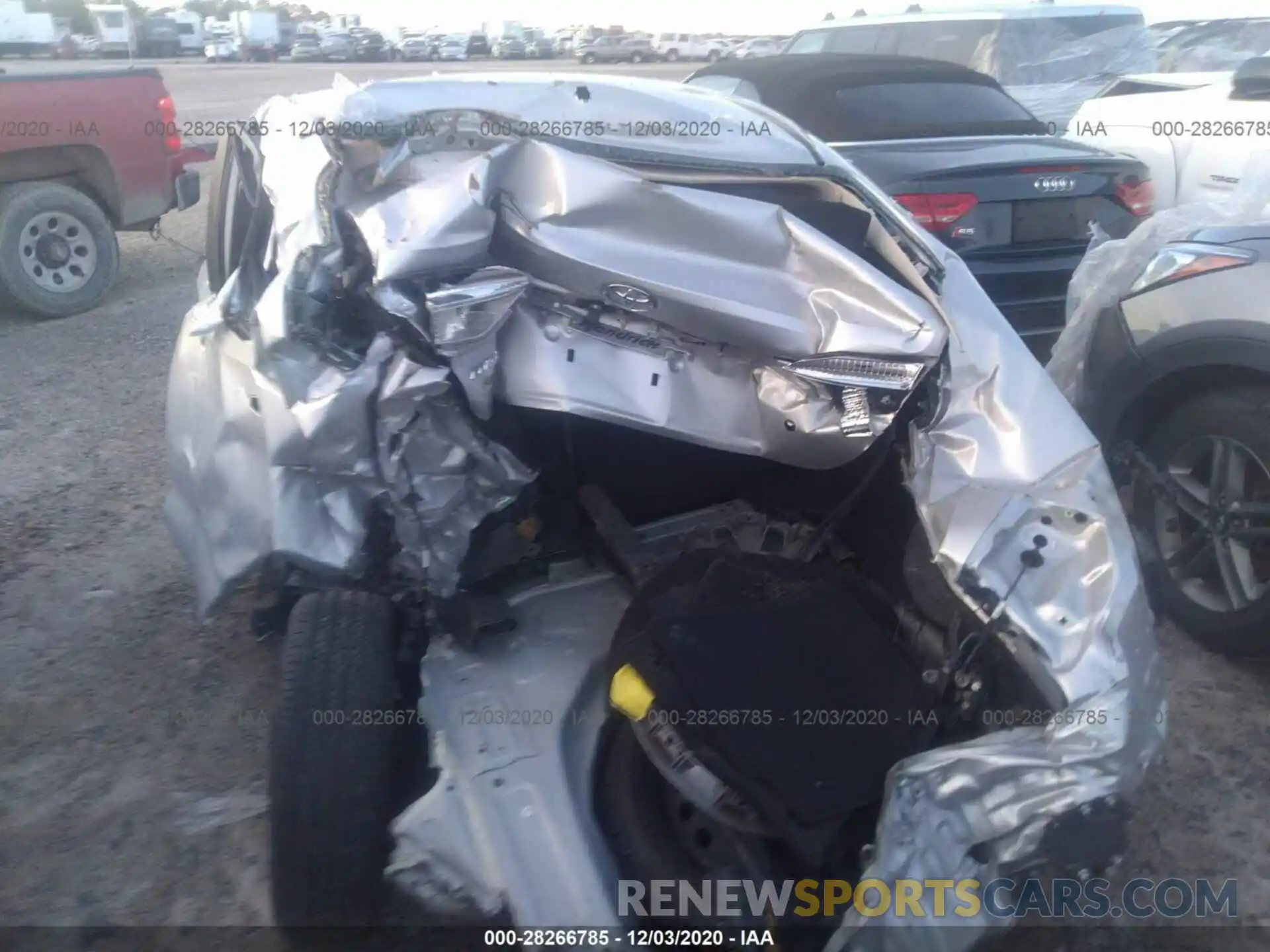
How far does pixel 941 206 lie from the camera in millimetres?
4754

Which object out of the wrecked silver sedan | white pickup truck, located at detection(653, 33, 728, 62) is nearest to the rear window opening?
the wrecked silver sedan

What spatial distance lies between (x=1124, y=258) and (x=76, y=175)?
23.6 feet

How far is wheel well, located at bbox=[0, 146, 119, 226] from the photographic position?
→ 24.4 feet

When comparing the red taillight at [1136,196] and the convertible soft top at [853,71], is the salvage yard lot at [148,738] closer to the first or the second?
the red taillight at [1136,196]

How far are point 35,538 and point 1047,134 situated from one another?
520 centimetres

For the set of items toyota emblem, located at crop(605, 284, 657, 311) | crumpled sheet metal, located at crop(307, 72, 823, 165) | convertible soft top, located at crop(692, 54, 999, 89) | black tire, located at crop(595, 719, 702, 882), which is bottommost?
black tire, located at crop(595, 719, 702, 882)

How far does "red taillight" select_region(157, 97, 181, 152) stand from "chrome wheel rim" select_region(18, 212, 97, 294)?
2.87ft

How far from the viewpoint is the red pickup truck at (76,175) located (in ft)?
24.1

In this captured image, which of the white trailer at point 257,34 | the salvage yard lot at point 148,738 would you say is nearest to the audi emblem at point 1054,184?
the salvage yard lot at point 148,738

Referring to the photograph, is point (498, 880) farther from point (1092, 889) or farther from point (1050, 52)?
point (1050, 52)

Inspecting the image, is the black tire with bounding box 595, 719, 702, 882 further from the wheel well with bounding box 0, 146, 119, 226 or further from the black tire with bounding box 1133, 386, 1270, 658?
the wheel well with bounding box 0, 146, 119, 226

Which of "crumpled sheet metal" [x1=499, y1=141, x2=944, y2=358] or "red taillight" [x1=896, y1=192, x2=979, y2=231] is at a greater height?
"crumpled sheet metal" [x1=499, y1=141, x2=944, y2=358]

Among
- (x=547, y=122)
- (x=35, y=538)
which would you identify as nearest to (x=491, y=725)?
(x=547, y=122)

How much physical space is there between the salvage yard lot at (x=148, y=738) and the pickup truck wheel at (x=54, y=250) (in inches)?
115
